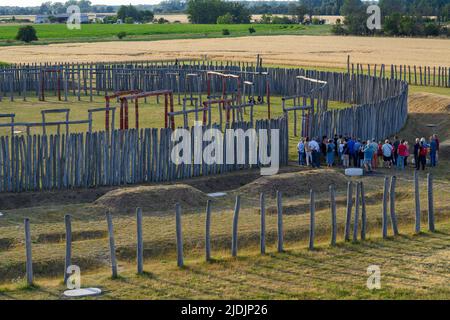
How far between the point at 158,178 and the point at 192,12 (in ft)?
421

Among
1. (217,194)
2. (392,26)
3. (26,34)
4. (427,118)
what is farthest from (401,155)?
(392,26)

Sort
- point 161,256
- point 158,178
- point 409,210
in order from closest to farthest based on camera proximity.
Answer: point 161,256 → point 409,210 → point 158,178

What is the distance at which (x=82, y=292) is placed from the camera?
51.0ft

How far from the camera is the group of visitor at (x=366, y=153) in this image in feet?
89.1

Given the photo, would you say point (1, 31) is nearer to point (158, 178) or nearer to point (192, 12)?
point (192, 12)

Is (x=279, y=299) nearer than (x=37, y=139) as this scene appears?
Yes

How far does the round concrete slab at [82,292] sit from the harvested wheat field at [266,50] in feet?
157

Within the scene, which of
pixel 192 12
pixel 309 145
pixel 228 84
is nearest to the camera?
pixel 309 145

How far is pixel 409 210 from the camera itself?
71.5ft

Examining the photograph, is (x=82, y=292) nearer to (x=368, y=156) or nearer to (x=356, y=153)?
(x=368, y=156)

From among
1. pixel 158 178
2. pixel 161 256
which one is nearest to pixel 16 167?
pixel 158 178

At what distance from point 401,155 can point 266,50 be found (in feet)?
179

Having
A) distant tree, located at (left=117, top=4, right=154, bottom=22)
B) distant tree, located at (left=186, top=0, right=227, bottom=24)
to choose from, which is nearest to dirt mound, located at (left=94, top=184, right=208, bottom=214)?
distant tree, located at (left=186, top=0, right=227, bottom=24)

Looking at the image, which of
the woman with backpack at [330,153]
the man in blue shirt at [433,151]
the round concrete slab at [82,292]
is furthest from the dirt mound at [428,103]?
the round concrete slab at [82,292]
